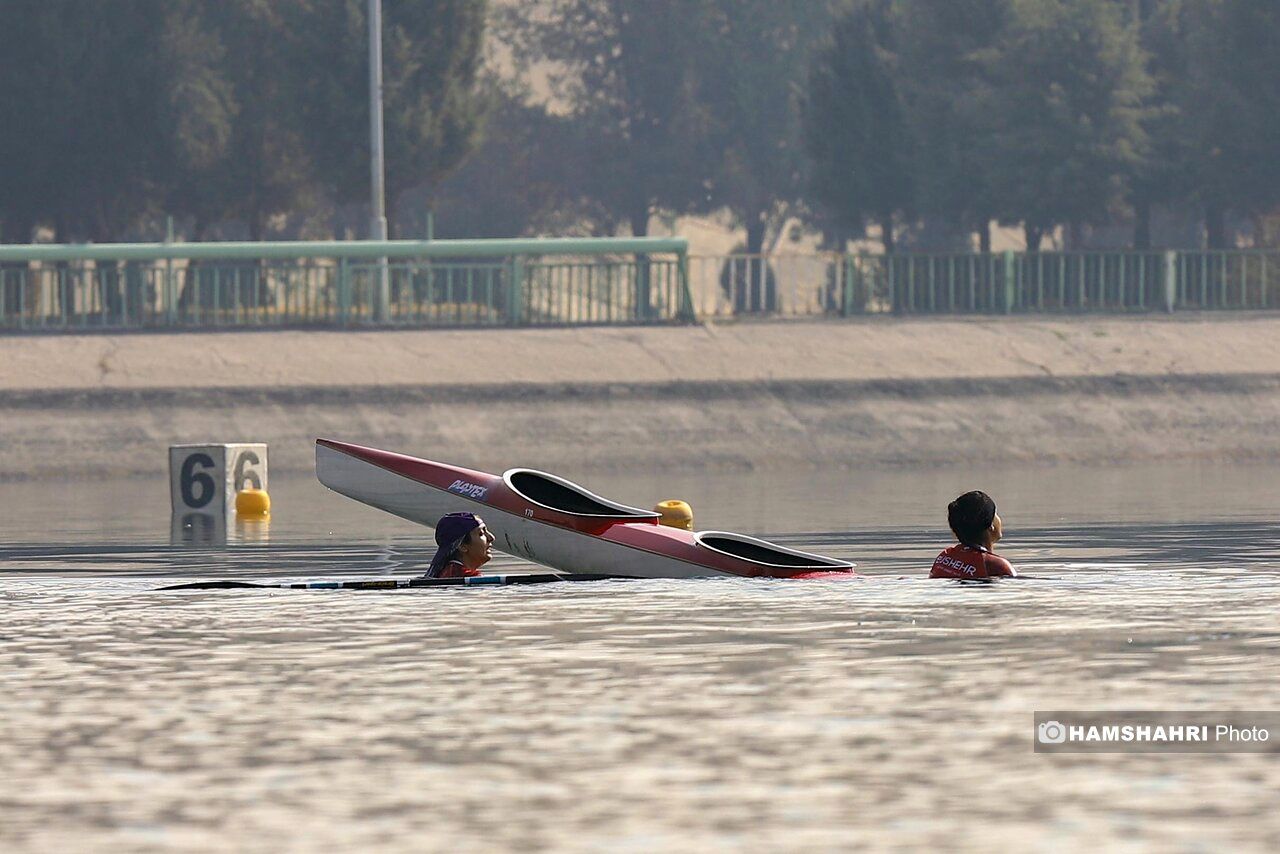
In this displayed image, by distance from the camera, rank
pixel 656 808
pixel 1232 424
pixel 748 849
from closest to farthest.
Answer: pixel 748 849, pixel 656 808, pixel 1232 424

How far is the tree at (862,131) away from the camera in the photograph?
6700 cm

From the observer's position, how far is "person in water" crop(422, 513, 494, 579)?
18.3 meters

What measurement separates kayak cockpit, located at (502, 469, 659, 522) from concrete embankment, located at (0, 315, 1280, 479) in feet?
57.7

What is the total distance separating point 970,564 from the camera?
1777cm

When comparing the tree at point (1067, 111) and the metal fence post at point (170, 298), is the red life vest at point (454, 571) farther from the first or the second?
the tree at point (1067, 111)

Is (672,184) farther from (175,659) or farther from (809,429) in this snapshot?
(175,659)

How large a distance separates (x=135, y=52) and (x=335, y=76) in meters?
4.39

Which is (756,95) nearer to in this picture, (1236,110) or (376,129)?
(1236,110)

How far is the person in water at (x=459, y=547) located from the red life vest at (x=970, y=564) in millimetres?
3142

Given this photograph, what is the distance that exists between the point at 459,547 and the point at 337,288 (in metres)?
26.3

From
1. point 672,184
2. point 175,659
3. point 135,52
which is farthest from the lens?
point 672,184

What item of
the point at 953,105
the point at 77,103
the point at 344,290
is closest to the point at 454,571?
the point at 344,290

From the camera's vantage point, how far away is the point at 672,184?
8906 centimetres

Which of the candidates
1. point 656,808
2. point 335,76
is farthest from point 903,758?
point 335,76
